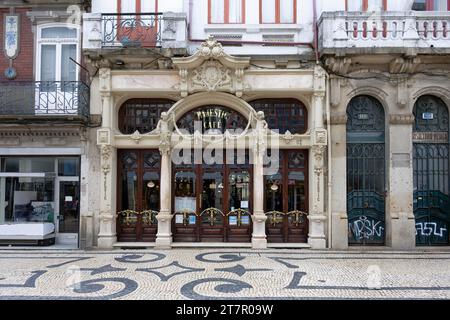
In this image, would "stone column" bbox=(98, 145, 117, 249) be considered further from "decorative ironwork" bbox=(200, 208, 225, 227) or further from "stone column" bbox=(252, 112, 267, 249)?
"stone column" bbox=(252, 112, 267, 249)

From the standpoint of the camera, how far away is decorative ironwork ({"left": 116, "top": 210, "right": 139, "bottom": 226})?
11562 mm

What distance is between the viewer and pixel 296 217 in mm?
11414

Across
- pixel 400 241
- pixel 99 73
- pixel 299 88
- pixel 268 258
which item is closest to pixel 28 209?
pixel 99 73

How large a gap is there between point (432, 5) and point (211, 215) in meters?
9.61

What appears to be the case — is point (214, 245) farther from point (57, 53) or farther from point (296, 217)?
point (57, 53)

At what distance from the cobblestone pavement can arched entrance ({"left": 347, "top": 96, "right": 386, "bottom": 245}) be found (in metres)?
1.16

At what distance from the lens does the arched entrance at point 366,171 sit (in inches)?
442

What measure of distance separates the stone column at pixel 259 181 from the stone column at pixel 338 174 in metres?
2.05

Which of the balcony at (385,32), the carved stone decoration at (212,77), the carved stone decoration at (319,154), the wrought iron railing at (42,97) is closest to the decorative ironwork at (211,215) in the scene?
the carved stone decoration at (319,154)

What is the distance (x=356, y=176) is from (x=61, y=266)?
8663mm

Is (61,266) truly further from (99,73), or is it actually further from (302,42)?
(302,42)

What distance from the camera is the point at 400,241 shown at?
1080 centimetres

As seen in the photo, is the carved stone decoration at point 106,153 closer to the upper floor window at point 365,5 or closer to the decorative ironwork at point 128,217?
the decorative ironwork at point 128,217

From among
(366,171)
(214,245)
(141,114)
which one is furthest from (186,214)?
(366,171)
